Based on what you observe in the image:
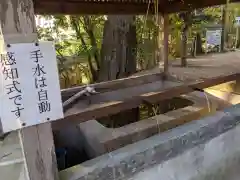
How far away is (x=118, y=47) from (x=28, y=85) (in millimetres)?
4686

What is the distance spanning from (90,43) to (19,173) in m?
5.74

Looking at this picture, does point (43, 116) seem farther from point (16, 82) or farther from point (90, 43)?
point (90, 43)

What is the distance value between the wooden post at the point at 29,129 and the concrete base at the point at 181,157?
0.74 ft

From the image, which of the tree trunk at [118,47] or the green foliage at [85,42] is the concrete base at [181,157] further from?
the green foliage at [85,42]

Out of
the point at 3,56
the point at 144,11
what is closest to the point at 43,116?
the point at 3,56

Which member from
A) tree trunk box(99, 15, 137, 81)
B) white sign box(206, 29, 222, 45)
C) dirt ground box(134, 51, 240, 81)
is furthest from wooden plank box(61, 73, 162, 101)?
white sign box(206, 29, 222, 45)

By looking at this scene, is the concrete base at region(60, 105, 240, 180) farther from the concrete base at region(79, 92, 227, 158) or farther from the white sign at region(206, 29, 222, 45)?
the white sign at region(206, 29, 222, 45)

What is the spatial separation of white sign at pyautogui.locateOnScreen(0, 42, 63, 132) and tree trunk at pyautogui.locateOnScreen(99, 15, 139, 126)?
15.0 ft

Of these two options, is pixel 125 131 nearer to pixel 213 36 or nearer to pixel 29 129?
pixel 29 129

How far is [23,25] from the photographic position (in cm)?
100

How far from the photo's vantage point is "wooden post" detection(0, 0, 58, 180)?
0.97 meters

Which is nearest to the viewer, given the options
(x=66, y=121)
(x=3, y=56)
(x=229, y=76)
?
(x=3, y=56)

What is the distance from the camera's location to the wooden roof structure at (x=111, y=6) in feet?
9.86

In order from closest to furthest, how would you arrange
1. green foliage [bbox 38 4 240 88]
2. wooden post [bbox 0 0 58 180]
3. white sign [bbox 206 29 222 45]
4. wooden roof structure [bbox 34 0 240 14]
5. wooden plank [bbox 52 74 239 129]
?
wooden post [bbox 0 0 58 180], wooden plank [bbox 52 74 239 129], wooden roof structure [bbox 34 0 240 14], green foliage [bbox 38 4 240 88], white sign [bbox 206 29 222 45]
